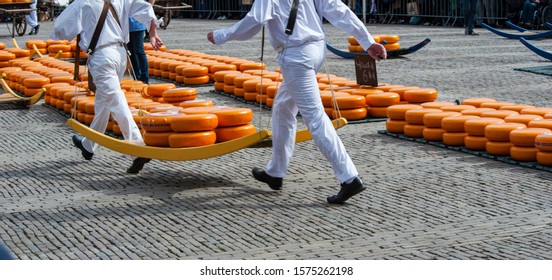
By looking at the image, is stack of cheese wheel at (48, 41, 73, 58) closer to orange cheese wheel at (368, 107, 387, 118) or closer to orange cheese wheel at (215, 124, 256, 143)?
orange cheese wheel at (368, 107, 387, 118)

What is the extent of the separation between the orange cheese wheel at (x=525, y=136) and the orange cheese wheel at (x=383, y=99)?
2994 mm

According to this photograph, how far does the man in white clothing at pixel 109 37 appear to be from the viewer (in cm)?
906

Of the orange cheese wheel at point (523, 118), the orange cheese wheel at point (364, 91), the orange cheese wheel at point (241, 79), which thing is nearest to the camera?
the orange cheese wheel at point (523, 118)

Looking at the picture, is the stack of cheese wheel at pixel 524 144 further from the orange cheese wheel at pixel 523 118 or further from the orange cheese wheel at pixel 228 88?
the orange cheese wheel at pixel 228 88

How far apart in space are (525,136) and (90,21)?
3.88 meters

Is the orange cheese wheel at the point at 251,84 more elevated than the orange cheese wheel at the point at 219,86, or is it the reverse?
the orange cheese wheel at the point at 251,84

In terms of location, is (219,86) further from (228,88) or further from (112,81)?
(112,81)

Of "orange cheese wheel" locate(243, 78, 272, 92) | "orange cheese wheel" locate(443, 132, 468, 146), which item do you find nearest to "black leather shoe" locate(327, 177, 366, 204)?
"orange cheese wheel" locate(443, 132, 468, 146)

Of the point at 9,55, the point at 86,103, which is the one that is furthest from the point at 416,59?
the point at 86,103

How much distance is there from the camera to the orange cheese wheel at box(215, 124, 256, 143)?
9.00 m

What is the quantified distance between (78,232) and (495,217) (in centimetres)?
279

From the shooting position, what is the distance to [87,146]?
9766 millimetres

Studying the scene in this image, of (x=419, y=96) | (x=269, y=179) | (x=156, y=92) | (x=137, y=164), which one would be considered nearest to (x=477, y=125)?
(x=419, y=96)

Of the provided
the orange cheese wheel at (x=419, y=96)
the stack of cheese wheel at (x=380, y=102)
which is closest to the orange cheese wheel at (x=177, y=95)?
the stack of cheese wheel at (x=380, y=102)
